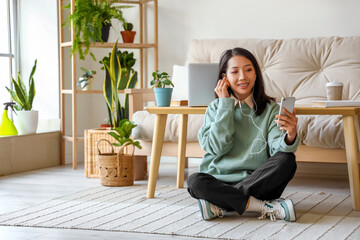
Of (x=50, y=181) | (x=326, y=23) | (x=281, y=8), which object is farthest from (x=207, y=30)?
(x=50, y=181)

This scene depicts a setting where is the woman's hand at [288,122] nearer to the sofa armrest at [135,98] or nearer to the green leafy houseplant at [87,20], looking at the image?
the sofa armrest at [135,98]

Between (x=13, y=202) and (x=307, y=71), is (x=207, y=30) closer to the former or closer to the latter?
(x=307, y=71)

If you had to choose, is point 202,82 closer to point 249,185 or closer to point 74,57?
point 249,185

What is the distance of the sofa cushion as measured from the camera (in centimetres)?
276

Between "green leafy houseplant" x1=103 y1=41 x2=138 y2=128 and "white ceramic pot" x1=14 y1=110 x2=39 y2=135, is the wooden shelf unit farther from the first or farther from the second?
"green leafy houseplant" x1=103 y1=41 x2=138 y2=128

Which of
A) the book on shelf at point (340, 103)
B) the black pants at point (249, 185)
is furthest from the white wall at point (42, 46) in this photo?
the book on shelf at point (340, 103)

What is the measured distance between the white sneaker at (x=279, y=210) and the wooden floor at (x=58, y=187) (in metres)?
0.42

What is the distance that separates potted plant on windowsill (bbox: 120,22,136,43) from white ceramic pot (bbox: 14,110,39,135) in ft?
2.63

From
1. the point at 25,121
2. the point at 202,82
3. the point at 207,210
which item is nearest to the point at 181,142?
the point at 202,82

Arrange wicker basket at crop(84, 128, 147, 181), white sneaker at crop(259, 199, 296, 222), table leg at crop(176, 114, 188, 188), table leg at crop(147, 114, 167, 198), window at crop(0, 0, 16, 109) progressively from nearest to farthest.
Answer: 1. white sneaker at crop(259, 199, 296, 222)
2. table leg at crop(147, 114, 167, 198)
3. table leg at crop(176, 114, 188, 188)
4. wicker basket at crop(84, 128, 147, 181)
5. window at crop(0, 0, 16, 109)

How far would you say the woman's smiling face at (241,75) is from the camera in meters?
2.34

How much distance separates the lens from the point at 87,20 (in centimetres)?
382

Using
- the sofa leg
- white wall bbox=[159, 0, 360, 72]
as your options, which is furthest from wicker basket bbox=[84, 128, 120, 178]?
white wall bbox=[159, 0, 360, 72]

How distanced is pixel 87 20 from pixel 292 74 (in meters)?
1.38
